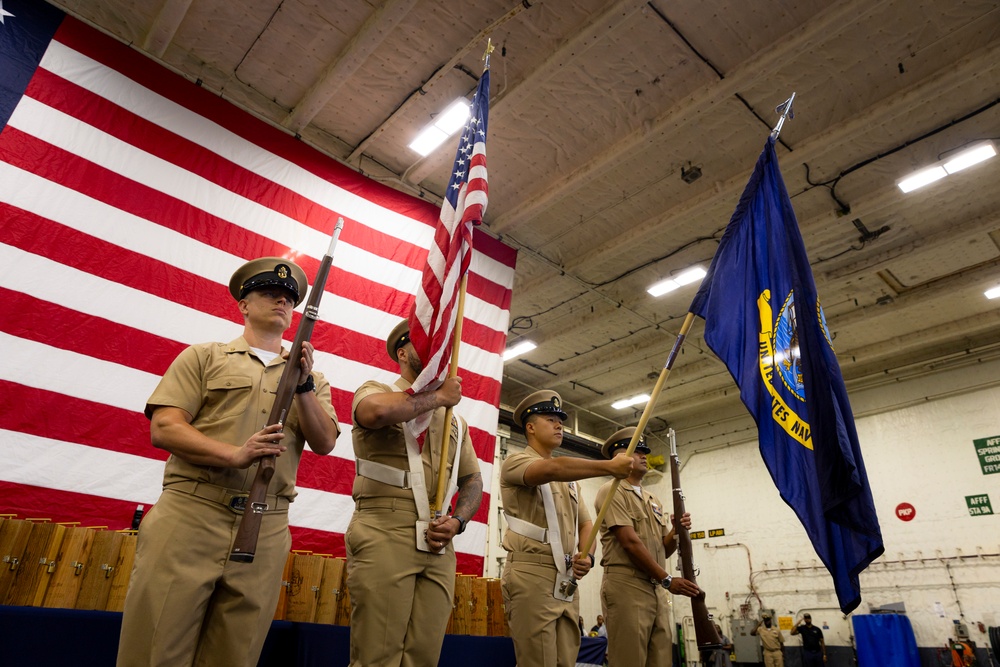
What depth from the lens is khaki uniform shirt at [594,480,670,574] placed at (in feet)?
11.1

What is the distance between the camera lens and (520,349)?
405 inches

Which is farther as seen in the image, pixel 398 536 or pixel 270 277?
pixel 270 277

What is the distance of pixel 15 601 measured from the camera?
111 inches

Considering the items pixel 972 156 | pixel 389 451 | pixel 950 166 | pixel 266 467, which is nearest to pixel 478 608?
pixel 389 451

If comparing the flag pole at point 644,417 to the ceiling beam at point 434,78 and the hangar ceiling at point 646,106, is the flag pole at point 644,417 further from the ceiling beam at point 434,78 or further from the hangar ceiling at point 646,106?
the ceiling beam at point 434,78

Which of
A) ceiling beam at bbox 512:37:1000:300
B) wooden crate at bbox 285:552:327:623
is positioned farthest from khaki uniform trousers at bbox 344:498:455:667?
ceiling beam at bbox 512:37:1000:300

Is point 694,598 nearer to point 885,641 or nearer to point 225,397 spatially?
point 225,397

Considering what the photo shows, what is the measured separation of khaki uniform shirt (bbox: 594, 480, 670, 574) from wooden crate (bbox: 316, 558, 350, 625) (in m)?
1.78

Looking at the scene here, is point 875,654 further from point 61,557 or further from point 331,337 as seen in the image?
point 61,557

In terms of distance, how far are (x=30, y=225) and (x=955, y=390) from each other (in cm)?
1250

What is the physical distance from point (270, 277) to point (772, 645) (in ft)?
37.8

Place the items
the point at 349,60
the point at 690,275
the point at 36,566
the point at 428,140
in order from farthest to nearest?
the point at 690,275 → the point at 428,140 → the point at 349,60 → the point at 36,566

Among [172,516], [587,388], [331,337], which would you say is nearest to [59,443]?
[331,337]

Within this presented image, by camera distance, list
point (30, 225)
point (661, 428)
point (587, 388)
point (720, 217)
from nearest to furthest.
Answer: point (30, 225) < point (720, 217) < point (587, 388) < point (661, 428)
